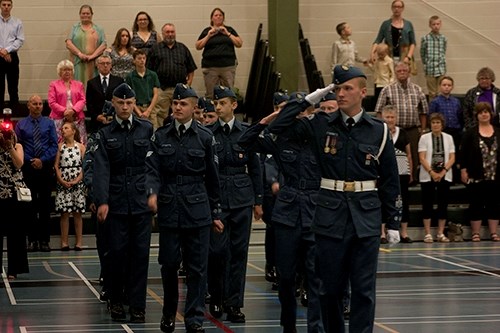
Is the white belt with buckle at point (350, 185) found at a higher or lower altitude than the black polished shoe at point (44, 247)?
higher

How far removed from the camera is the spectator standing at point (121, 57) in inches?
778

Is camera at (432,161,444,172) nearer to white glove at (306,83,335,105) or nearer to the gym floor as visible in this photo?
the gym floor

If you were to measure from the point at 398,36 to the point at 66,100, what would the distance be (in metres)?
6.64

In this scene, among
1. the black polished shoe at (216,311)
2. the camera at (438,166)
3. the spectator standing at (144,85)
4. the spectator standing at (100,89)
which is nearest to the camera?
the black polished shoe at (216,311)

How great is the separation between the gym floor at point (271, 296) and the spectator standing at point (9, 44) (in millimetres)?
4460

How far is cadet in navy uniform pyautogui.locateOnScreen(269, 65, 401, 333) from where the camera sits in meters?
8.09

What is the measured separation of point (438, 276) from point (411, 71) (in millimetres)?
8705

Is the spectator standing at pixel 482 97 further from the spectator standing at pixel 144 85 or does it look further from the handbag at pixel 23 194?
the handbag at pixel 23 194

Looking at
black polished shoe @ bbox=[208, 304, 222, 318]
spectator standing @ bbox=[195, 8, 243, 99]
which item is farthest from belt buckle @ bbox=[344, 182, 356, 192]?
spectator standing @ bbox=[195, 8, 243, 99]

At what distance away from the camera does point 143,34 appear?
20.7 m

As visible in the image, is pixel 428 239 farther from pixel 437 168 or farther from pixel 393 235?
pixel 393 235

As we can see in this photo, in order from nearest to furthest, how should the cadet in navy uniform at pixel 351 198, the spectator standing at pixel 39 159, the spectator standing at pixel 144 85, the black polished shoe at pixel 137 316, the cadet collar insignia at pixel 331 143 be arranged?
the cadet in navy uniform at pixel 351 198
the cadet collar insignia at pixel 331 143
the black polished shoe at pixel 137 316
the spectator standing at pixel 39 159
the spectator standing at pixel 144 85

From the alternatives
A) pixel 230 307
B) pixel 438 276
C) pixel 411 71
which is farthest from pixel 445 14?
pixel 230 307

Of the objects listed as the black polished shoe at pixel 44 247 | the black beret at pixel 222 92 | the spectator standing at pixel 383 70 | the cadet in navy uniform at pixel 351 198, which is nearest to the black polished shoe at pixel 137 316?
the black beret at pixel 222 92
